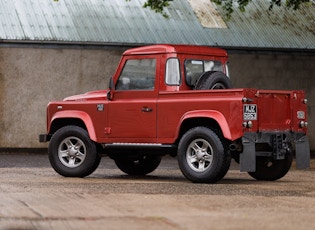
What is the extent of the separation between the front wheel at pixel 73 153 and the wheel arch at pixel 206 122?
1679 mm

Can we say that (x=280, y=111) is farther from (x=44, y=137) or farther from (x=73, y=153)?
(x=44, y=137)

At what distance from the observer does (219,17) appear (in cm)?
3158

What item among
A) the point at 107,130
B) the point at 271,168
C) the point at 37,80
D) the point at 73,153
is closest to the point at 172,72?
the point at 107,130

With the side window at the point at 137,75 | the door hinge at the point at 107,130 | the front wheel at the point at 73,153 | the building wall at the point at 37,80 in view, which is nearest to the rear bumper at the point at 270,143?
the side window at the point at 137,75

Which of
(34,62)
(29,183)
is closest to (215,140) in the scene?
(29,183)

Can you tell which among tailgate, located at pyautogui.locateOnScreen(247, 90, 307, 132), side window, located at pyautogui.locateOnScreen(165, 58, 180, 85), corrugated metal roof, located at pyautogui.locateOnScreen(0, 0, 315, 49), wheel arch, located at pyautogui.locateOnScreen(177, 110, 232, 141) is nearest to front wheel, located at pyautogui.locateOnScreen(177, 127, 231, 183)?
wheel arch, located at pyautogui.locateOnScreen(177, 110, 232, 141)

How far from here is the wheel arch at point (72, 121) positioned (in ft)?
57.7

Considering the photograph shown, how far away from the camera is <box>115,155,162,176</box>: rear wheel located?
18.8 m

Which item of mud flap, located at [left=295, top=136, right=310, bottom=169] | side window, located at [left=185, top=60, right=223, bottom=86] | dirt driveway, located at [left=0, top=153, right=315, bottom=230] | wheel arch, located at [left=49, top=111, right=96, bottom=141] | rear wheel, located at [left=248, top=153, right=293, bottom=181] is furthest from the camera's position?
wheel arch, located at [left=49, top=111, right=96, bottom=141]

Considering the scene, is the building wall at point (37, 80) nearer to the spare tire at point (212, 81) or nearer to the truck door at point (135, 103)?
the truck door at point (135, 103)

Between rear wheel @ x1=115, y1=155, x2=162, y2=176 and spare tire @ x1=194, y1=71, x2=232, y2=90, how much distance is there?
2.48m

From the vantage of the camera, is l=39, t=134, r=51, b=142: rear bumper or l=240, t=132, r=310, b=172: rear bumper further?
l=39, t=134, r=51, b=142: rear bumper

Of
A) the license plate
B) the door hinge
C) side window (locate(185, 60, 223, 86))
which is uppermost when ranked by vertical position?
side window (locate(185, 60, 223, 86))

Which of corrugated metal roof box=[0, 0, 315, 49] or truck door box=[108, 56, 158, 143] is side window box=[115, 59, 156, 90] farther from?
corrugated metal roof box=[0, 0, 315, 49]
